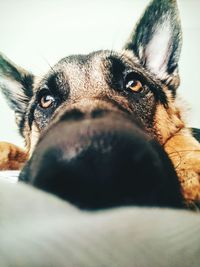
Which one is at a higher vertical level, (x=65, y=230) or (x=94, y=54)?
(x=94, y=54)

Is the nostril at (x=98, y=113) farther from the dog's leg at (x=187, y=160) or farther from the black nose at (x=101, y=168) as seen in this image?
the dog's leg at (x=187, y=160)

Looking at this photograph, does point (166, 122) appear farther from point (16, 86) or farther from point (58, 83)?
point (16, 86)

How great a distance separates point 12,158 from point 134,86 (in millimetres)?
768

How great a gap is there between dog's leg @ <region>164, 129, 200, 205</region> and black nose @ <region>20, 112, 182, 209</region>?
7.4 inches

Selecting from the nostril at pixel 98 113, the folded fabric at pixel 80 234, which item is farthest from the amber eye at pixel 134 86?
the folded fabric at pixel 80 234

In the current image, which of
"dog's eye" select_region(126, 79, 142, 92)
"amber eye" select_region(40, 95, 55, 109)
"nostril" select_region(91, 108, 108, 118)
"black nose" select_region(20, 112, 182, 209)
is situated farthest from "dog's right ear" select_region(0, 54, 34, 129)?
"black nose" select_region(20, 112, 182, 209)

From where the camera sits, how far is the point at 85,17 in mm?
1983

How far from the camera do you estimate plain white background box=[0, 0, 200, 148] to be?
5.87 feet

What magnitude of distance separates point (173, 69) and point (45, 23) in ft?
2.84

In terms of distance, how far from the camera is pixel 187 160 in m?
1.33

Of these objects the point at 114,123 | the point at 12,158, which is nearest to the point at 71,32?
the point at 12,158

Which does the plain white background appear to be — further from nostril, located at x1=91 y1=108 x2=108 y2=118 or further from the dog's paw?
nostril, located at x1=91 y1=108 x2=108 y2=118

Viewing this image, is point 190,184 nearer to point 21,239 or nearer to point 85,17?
point 21,239

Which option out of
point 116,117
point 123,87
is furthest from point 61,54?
point 116,117
